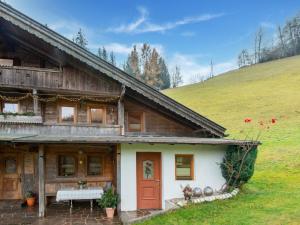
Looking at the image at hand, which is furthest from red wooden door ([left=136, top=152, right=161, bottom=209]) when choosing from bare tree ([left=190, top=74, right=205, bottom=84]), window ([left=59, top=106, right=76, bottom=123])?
bare tree ([left=190, top=74, right=205, bottom=84])

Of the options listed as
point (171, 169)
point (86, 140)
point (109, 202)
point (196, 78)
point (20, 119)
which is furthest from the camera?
point (196, 78)

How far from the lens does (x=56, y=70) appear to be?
50.4ft

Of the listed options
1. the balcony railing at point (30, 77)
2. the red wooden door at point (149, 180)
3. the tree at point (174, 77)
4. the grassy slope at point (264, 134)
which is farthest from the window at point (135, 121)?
the tree at point (174, 77)

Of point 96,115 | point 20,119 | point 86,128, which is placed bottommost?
point 86,128

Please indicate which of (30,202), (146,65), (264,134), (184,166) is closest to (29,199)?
(30,202)

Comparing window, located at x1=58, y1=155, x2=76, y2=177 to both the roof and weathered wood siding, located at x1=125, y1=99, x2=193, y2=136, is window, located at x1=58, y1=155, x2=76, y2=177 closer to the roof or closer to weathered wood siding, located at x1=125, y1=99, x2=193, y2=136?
the roof

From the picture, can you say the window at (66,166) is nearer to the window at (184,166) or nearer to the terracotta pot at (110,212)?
the terracotta pot at (110,212)

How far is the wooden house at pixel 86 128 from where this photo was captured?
1440cm

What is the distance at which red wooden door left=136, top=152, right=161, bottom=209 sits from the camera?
1484cm

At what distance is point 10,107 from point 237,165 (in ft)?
37.9

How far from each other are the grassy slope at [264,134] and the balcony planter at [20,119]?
7061 mm

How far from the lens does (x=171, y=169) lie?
48.7ft

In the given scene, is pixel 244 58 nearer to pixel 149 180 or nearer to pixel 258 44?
pixel 258 44

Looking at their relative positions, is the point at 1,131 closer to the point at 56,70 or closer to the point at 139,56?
the point at 56,70
